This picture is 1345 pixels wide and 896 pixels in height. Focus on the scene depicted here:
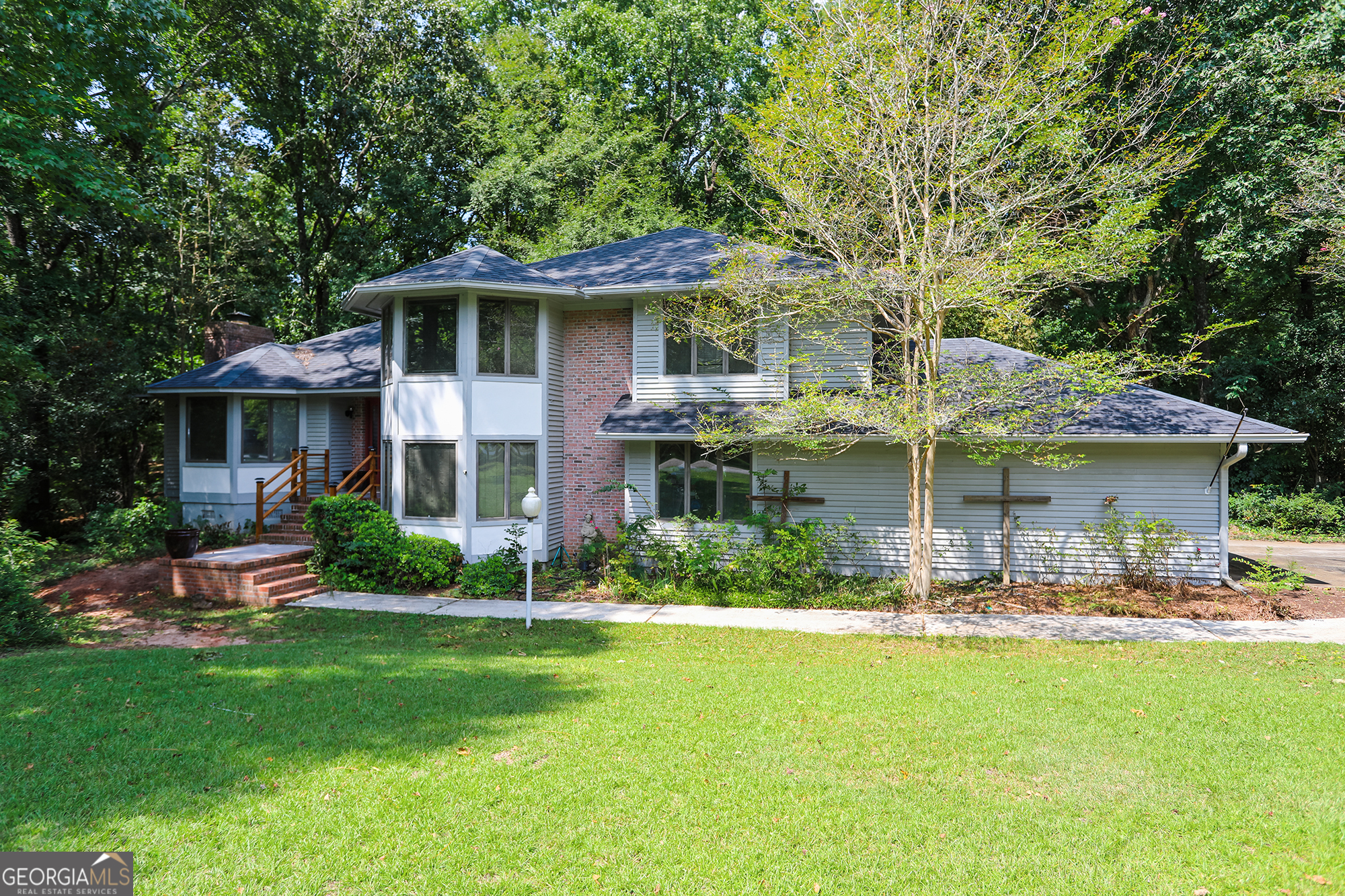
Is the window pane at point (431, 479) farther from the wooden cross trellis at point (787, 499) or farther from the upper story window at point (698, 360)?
the wooden cross trellis at point (787, 499)

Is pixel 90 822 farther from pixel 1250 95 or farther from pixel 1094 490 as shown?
pixel 1250 95

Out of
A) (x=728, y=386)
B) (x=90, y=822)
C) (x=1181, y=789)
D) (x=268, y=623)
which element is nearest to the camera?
(x=90, y=822)

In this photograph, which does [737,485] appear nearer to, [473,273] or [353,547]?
[473,273]

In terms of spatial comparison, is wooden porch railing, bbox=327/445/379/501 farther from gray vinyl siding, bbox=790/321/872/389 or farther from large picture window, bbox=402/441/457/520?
gray vinyl siding, bbox=790/321/872/389

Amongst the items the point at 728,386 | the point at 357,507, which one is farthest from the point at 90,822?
the point at 728,386

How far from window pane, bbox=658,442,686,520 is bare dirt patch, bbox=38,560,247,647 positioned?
7.12m

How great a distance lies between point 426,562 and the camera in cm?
1190

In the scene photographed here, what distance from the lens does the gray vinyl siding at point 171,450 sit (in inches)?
648

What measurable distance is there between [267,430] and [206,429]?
1404 millimetres

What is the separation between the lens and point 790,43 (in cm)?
1320

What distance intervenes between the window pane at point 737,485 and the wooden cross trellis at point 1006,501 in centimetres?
403

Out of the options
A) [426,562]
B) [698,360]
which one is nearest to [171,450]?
[426,562]

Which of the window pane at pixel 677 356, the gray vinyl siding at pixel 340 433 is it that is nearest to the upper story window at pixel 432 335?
the window pane at pixel 677 356

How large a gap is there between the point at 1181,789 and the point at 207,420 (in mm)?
18705
